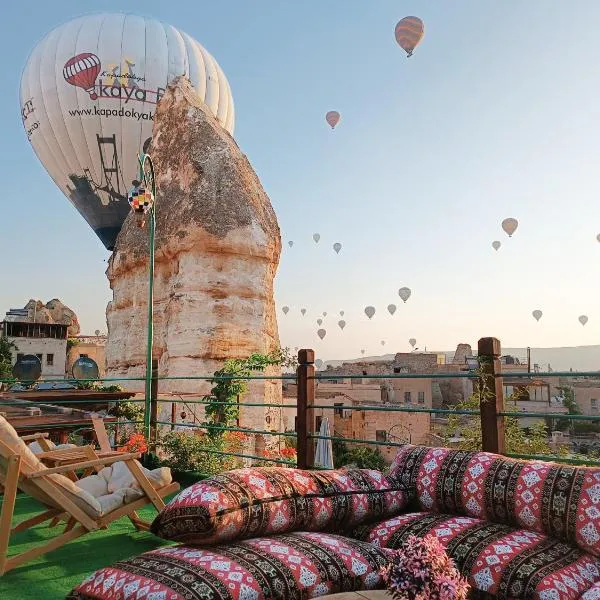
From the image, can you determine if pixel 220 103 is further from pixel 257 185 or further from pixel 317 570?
pixel 317 570

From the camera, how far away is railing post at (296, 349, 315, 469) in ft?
16.4

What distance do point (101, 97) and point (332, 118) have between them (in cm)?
939

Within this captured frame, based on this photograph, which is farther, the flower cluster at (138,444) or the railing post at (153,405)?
the railing post at (153,405)

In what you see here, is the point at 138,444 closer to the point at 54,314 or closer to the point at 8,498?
the point at 8,498

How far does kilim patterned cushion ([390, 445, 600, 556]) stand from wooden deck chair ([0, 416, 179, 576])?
57.5 inches

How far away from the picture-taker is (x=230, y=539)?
242 centimetres

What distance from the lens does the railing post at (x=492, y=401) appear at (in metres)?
3.80

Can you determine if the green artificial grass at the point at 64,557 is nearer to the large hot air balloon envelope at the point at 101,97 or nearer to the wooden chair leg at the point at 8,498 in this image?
the wooden chair leg at the point at 8,498

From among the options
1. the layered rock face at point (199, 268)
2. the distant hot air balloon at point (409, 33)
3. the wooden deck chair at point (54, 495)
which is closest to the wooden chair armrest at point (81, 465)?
the wooden deck chair at point (54, 495)

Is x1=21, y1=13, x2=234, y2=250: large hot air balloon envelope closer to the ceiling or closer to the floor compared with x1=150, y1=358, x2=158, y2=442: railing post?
closer to the ceiling

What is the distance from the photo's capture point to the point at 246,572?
2146mm

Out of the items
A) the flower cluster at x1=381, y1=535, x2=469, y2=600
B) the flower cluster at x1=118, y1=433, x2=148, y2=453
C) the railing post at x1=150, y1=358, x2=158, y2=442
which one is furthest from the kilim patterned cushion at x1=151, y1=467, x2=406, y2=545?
the railing post at x1=150, y1=358, x2=158, y2=442

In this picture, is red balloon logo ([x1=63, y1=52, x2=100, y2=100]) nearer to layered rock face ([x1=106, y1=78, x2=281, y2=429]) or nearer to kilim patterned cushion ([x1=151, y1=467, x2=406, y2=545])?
layered rock face ([x1=106, y1=78, x2=281, y2=429])

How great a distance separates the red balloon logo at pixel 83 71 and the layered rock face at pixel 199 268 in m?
8.15
